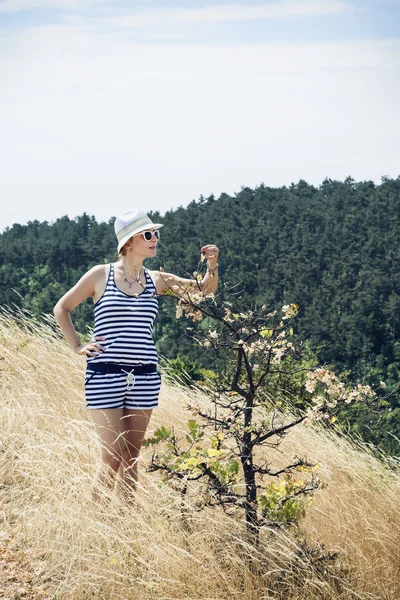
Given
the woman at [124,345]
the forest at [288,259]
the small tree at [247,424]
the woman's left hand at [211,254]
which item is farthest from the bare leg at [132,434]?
the forest at [288,259]

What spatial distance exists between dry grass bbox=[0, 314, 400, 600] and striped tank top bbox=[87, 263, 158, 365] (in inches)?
23.9

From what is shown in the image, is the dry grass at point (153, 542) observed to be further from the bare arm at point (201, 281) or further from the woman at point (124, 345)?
the bare arm at point (201, 281)

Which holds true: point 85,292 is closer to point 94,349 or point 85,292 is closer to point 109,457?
point 94,349

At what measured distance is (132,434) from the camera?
3629mm

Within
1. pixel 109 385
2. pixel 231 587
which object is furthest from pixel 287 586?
pixel 109 385

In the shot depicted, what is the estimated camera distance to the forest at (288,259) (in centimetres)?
4084

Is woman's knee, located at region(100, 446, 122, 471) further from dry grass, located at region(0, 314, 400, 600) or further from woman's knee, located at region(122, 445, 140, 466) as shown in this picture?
dry grass, located at region(0, 314, 400, 600)

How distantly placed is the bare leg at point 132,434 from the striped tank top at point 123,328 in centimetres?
23

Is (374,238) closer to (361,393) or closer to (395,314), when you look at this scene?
(395,314)

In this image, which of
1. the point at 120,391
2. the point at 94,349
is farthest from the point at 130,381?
the point at 94,349

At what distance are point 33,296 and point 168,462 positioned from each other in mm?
48526

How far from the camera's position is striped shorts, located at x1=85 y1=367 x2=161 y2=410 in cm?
354

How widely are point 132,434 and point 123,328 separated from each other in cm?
48

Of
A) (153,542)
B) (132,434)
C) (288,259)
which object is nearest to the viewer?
(153,542)
